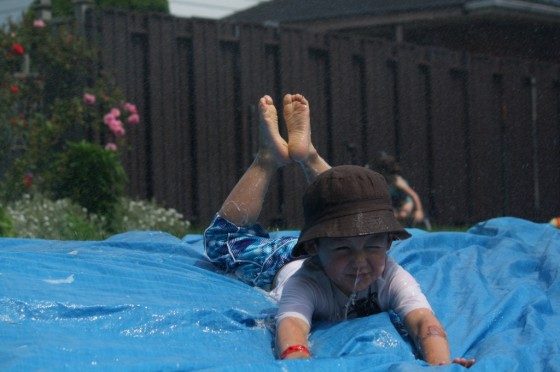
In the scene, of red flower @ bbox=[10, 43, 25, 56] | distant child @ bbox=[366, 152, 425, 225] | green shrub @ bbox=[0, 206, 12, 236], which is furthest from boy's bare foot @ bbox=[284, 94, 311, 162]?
distant child @ bbox=[366, 152, 425, 225]

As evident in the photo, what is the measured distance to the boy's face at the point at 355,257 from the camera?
3465 millimetres

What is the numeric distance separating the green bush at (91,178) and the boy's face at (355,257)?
526 cm

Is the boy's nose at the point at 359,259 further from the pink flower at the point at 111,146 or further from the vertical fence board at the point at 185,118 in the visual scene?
the vertical fence board at the point at 185,118

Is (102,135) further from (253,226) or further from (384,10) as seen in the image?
(384,10)

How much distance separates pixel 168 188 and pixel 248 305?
6191 mm

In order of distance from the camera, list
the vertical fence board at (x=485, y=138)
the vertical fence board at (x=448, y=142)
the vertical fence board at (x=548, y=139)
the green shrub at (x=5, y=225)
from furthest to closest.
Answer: the vertical fence board at (x=548, y=139)
the vertical fence board at (x=485, y=138)
the vertical fence board at (x=448, y=142)
the green shrub at (x=5, y=225)

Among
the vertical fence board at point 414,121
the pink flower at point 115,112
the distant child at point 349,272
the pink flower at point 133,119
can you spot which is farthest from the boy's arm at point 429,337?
the vertical fence board at point 414,121

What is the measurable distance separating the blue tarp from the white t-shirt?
74mm

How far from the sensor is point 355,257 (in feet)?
11.4

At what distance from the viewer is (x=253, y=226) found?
4.80 meters

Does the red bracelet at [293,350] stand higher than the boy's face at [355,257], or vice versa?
the boy's face at [355,257]

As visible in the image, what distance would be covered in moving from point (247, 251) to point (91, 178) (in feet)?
14.3

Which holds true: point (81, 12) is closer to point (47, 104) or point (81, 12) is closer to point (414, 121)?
point (47, 104)

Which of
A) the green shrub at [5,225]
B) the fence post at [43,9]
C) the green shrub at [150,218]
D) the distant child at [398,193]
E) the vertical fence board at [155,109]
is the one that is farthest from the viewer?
the distant child at [398,193]
